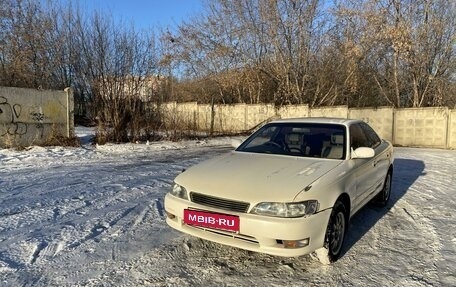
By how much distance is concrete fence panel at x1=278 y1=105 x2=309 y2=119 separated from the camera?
1998 cm

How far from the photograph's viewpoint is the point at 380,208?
5.48 meters

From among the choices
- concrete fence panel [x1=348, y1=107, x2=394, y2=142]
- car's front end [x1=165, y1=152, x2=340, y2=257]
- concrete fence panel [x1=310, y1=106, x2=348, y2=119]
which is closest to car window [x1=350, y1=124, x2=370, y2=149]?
car's front end [x1=165, y1=152, x2=340, y2=257]

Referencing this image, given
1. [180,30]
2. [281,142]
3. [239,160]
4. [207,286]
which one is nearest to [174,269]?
[207,286]

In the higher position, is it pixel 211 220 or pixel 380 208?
pixel 211 220

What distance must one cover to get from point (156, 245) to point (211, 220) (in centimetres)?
98

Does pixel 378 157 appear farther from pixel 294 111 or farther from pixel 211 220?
pixel 294 111

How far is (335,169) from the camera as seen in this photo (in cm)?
371

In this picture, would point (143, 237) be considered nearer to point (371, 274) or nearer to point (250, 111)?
point (371, 274)

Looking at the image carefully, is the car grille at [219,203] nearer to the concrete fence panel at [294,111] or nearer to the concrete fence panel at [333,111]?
the concrete fence panel at [333,111]

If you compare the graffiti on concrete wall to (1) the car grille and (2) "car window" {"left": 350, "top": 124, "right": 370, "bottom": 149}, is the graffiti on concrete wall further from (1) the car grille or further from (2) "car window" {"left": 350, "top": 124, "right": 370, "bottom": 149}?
(2) "car window" {"left": 350, "top": 124, "right": 370, "bottom": 149}

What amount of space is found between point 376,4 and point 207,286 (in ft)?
62.5

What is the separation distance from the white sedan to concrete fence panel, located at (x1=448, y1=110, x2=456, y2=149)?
42.5 feet

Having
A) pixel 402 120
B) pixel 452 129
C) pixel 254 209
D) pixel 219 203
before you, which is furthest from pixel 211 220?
pixel 402 120

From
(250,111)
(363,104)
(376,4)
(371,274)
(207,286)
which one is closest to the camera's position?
(207,286)
